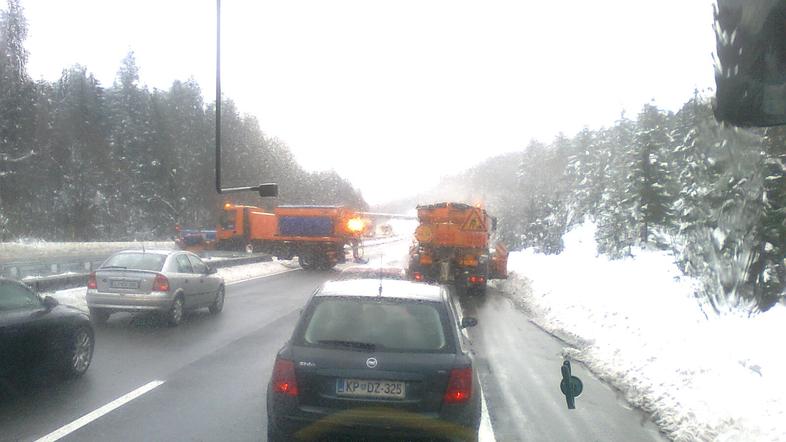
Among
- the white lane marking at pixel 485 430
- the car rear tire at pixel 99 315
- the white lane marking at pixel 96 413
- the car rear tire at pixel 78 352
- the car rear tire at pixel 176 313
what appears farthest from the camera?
the car rear tire at pixel 99 315

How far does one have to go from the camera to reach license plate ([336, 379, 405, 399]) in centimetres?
472

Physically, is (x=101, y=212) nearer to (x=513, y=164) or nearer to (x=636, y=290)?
(x=636, y=290)

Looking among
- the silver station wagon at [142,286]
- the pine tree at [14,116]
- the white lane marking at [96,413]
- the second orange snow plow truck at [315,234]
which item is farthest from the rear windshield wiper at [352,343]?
the pine tree at [14,116]

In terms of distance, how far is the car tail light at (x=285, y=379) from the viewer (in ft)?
15.7

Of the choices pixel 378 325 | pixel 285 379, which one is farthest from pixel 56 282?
pixel 378 325

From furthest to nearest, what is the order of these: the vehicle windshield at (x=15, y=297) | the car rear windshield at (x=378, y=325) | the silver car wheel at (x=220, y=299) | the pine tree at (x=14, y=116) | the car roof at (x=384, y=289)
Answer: the pine tree at (x=14, y=116), the silver car wheel at (x=220, y=299), the vehicle windshield at (x=15, y=297), the car roof at (x=384, y=289), the car rear windshield at (x=378, y=325)

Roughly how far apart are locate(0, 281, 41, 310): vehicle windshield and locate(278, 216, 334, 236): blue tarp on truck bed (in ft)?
87.7

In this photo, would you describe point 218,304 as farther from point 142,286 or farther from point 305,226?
point 305,226

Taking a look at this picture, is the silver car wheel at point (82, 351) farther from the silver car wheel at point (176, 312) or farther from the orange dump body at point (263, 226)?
the orange dump body at point (263, 226)

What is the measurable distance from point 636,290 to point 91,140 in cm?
5831

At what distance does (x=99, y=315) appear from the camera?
13398 mm

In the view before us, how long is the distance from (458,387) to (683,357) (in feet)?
16.0

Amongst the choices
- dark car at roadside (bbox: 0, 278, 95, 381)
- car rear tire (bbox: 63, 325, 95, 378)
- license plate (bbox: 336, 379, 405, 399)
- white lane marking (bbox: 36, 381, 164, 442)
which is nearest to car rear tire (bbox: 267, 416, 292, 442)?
license plate (bbox: 336, 379, 405, 399)

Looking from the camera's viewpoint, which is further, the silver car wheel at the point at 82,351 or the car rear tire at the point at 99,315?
Answer: the car rear tire at the point at 99,315
